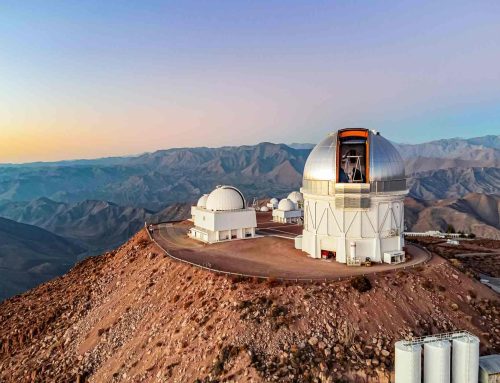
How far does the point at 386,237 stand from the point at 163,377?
2585 centimetres

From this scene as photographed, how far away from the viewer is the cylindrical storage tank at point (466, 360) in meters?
26.8

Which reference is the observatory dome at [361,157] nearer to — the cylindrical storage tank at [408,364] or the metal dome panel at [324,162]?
the metal dome panel at [324,162]

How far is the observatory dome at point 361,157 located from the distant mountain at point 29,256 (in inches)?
3748

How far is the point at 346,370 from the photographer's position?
26688 millimetres

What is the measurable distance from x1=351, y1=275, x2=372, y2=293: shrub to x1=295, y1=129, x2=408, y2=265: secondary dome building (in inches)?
258

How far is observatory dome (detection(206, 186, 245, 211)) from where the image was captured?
5575cm

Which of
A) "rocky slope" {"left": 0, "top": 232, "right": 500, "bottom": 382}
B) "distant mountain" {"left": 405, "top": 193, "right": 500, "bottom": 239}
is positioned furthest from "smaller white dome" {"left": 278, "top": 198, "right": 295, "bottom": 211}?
"distant mountain" {"left": 405, "top": 193, "right": 500, "bottom": 239}

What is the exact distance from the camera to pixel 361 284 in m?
33.9

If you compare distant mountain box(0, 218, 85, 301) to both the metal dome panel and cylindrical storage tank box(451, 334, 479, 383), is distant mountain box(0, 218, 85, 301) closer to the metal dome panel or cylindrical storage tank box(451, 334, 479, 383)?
the metal dome panel

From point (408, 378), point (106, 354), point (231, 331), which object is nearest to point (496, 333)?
point (408, 378)

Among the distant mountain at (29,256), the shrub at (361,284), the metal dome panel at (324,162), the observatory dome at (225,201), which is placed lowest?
the distant mountain at (29,256)

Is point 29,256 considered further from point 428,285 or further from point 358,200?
point 428,285

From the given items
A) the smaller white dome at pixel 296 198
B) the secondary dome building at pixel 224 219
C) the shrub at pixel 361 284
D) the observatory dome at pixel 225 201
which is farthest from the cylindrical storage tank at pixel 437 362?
the smaller white dome at pixel 296 198

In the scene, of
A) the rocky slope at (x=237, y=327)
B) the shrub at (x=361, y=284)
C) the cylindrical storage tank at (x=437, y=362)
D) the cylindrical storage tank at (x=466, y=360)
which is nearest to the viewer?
the cylindrical storage tank at (x=437, y=362)
